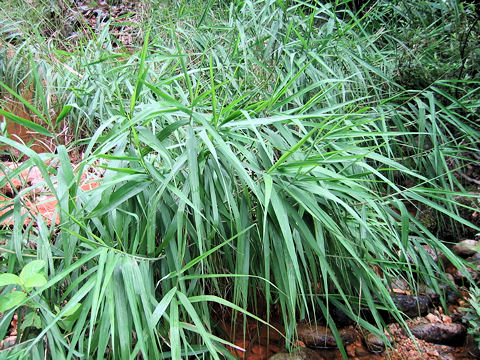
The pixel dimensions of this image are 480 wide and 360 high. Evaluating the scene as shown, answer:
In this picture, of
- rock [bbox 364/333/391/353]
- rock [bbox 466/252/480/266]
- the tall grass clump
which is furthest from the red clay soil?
rock [bbox 466/252/480/266]

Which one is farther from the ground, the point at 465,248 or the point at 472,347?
the point at 465,248

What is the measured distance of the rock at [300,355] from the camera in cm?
175

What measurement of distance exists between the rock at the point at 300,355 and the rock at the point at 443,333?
20.7 inches

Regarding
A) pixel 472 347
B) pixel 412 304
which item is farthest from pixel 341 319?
pixel 472 347

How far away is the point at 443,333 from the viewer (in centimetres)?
200

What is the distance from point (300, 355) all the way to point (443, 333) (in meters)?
0.72

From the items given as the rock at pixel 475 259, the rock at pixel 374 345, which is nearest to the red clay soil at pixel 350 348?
the rock at pixel 374 345

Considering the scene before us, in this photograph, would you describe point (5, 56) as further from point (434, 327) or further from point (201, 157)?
point (434, 327)

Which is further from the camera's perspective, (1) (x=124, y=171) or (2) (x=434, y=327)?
(2) (x=434, y=327)

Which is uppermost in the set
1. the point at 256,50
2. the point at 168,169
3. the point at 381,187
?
the point at 256,50

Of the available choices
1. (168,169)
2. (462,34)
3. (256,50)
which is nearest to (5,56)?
(256,50)

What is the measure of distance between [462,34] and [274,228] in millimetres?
1831

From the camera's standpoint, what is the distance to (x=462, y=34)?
2.47 meters

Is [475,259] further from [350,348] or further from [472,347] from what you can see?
[350,348]
